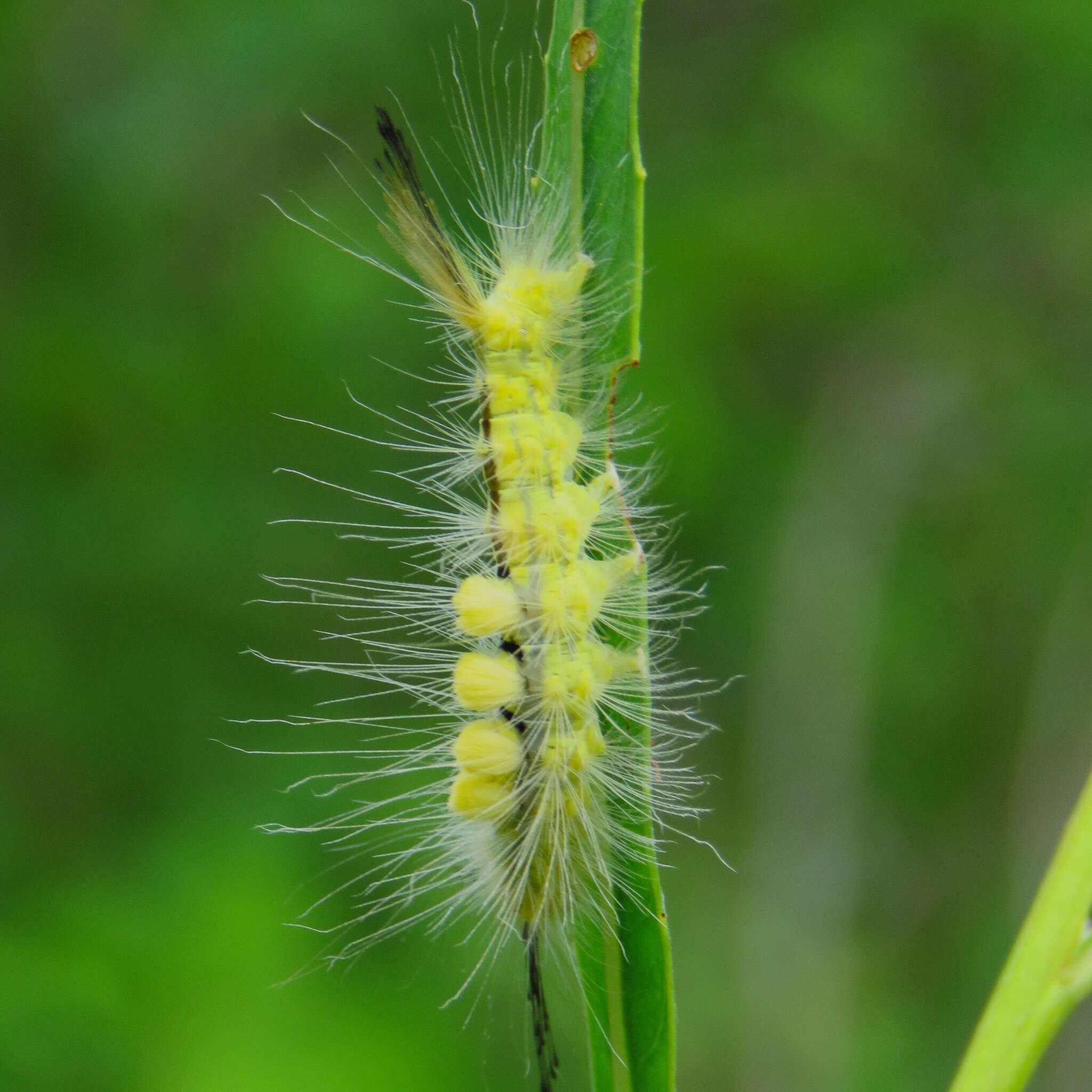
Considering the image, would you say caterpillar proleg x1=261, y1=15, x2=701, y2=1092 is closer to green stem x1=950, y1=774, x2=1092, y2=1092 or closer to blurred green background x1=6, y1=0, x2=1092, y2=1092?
green stem x1=950, y1=774, x2=1092, y2=1092

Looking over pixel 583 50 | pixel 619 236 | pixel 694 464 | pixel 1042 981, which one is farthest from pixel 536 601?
pixel 694 464

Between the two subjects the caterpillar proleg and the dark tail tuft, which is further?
the caterpillar proleg

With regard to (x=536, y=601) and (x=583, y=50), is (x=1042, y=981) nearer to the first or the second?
(x=536, y=601)

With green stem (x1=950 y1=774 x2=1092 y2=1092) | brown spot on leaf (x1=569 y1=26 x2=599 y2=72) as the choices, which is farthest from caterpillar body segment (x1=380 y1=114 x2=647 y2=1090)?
green stem (x1=950 y1=774 x2=1092 y2=1092)

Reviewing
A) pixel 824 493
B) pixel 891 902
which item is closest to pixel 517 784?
pixel 824 493

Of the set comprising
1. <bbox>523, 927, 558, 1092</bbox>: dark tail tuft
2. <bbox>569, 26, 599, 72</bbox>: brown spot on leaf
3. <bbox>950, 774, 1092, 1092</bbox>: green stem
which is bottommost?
<bbox>523, 927, 558, 1092</bbox>: dark tail tuft

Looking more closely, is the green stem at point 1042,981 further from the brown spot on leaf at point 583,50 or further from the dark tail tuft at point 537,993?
the brown spot on leaf at point 583,50

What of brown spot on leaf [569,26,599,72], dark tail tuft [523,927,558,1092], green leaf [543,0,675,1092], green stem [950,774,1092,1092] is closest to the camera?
green stem [950,774,1092,1092]
